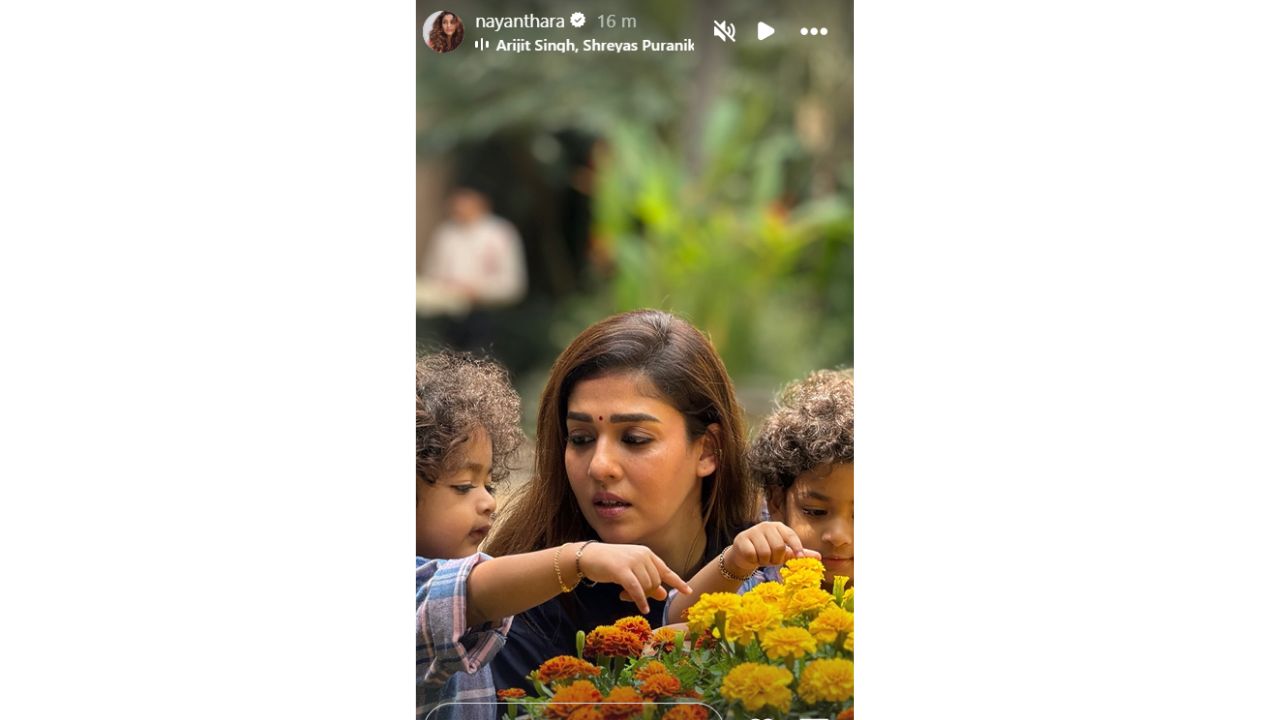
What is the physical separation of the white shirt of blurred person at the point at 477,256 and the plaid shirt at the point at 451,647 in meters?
0.52

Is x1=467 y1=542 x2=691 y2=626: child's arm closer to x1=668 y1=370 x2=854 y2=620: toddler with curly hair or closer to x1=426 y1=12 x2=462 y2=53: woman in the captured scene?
x1=668 y1=370 x2=854 y2=620: toddler with curly hair

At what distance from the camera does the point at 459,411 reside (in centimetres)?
264

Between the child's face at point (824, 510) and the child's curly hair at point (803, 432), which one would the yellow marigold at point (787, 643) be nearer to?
the child's face at point (824, 510)

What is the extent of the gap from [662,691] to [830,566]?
37 cm

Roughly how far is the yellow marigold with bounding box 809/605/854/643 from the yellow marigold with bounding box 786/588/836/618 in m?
0.02

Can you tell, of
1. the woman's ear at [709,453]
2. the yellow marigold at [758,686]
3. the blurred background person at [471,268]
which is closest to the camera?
the yellow marigold at [758,686]

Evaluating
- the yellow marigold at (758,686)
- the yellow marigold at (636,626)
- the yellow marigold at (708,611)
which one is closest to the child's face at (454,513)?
the yellow marigold at (636,626)

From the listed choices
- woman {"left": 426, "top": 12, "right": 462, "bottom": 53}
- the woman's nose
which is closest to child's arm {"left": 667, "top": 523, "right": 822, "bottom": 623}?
the woman's nose

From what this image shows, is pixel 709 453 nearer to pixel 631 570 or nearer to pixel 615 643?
pixel 631 570

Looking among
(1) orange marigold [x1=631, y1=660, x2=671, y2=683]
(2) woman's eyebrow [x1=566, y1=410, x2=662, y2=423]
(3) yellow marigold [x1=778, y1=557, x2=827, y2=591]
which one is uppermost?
(2) woman's eyebrow [x1=566, y1=410, x2=662, y2=423]

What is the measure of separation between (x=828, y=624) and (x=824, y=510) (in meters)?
0.20

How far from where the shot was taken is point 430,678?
2611 mm

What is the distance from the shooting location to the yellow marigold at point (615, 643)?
2.59 m

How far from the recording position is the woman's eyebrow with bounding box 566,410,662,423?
8.62 feet
